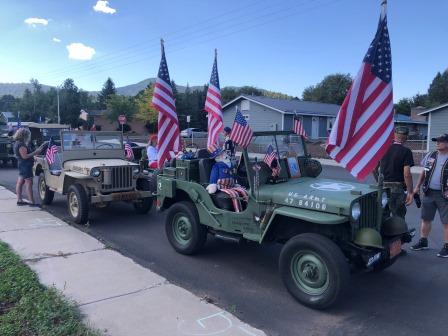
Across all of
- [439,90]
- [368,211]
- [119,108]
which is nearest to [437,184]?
[368,211]

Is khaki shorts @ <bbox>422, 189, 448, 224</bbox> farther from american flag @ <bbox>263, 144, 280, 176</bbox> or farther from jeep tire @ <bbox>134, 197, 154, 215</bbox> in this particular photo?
jeep tire @ <bbox>134, 197, 154, 215</bbox>

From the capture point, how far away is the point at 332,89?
6731cm

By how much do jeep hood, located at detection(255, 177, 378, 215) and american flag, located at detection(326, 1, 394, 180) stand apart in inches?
11.6

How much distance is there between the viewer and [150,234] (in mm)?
7184

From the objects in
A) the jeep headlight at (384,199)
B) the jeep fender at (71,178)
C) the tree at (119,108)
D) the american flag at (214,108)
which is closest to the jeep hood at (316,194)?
the jeep headlight at (384,199)

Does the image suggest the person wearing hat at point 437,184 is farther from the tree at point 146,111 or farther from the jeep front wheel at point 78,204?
the tree at point 146,111

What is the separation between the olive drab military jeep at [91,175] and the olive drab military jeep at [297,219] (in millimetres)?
2107

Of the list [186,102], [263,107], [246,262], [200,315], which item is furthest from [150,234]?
[186,102]

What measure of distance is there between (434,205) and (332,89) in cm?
6444

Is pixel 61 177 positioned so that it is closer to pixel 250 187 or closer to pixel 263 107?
pixel 250 187

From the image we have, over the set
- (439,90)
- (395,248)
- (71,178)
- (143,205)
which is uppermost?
(439,90)

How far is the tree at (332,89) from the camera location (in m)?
66.6

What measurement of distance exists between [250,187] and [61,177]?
4883 mm

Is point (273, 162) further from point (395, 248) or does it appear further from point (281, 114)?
point (281, 114)
